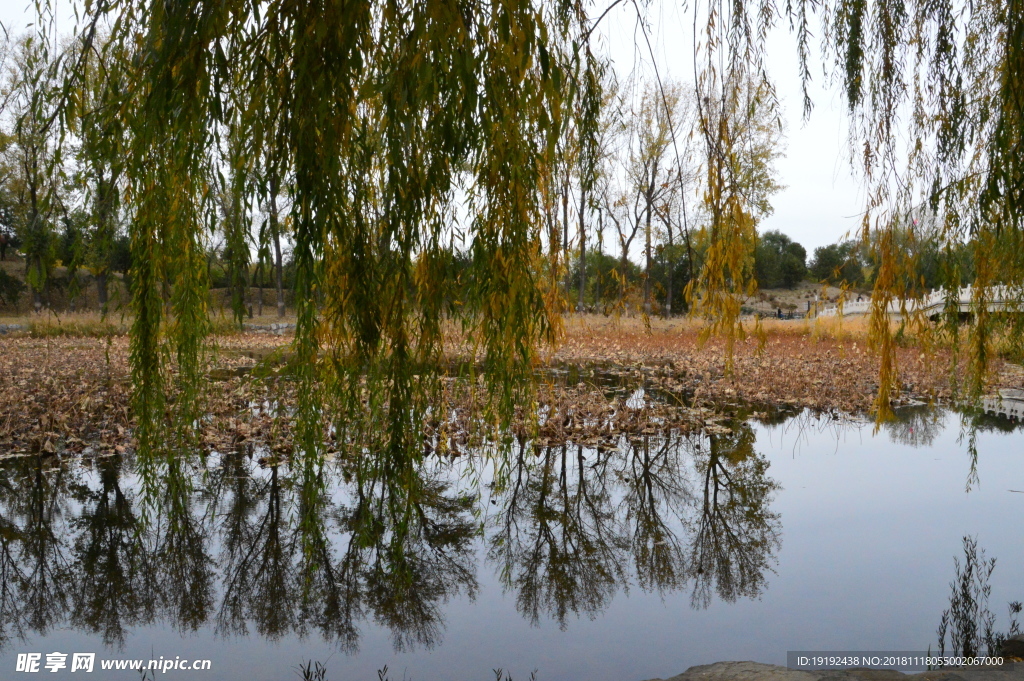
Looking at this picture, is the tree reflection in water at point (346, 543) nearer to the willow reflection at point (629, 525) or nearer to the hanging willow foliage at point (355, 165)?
the willow reflection at point (629, 525)

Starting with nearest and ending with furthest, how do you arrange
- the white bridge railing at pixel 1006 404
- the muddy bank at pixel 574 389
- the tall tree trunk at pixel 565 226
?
the tall tree trunk at pixel 565 226 → the muddy bank at pixel 574 389 → the white bridge railing at pixel 1006 404

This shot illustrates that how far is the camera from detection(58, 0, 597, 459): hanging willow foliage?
152cm

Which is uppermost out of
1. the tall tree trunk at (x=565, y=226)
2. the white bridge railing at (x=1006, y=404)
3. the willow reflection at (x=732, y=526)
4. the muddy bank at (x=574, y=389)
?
the tall tree trunk at (x=565, y=226)

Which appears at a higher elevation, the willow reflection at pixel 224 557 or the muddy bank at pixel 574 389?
the muddy bank at pixel 574 389

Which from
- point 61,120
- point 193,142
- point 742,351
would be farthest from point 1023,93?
point 742,351

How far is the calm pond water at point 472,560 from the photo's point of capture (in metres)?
2.60

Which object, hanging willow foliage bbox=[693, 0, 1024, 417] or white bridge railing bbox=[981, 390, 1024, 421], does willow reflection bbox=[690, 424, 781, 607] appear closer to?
hanging willow foliage bbox=[693, 0, 1024, 417]

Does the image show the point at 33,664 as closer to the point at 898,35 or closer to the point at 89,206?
the point at 89,206

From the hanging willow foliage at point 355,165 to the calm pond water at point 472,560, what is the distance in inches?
14.7

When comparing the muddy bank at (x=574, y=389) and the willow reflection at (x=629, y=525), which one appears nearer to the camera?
the willow reflection at (x=629, y=525)

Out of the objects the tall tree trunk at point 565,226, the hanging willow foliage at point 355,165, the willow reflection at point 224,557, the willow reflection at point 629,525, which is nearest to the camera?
the hanging willow foliage at point 355,165

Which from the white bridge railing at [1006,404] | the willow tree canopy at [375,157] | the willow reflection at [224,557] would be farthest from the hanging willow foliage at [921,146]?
the white bridge railing at [1006,404]

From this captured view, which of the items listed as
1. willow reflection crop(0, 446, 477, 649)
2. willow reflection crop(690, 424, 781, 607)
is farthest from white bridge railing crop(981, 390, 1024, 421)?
willow reflection crop(0, 446, 477, 649)

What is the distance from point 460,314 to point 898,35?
1.82 m
